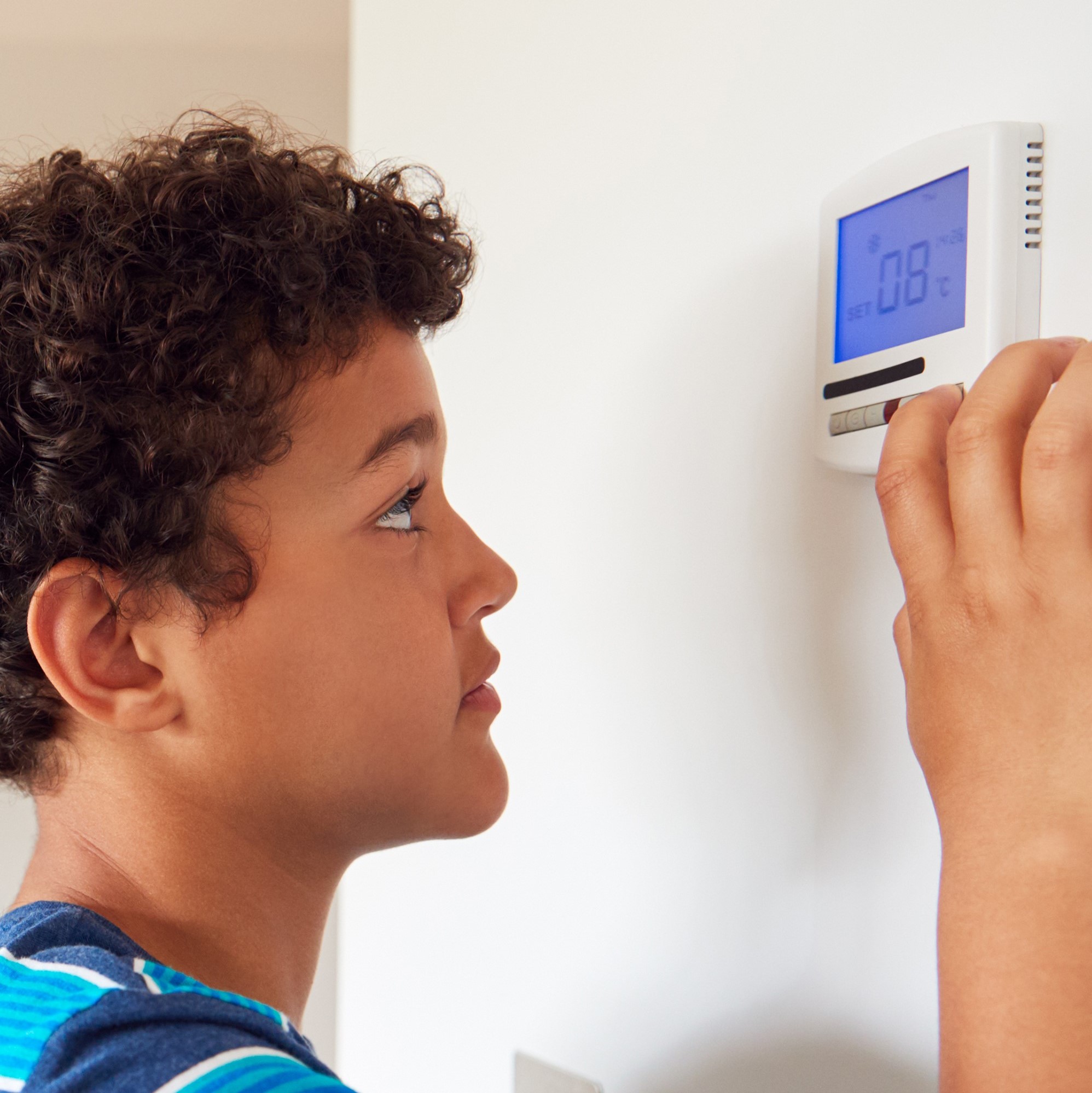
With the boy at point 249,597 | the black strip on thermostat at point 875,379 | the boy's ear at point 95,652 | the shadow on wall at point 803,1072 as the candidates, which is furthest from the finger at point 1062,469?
the boy's ear at point 95,652

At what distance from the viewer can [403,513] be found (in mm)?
562

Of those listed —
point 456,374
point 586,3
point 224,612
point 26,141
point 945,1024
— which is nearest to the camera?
point 945,1024

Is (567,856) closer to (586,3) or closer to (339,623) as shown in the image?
(339,623)

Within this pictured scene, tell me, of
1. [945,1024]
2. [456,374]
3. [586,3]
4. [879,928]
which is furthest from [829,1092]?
[586,3]

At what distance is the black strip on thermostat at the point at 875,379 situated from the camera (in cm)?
47

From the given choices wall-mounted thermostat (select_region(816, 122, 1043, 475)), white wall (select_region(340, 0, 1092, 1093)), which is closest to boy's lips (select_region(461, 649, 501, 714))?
white wall (select_region(340, 0, 1092, 1093))

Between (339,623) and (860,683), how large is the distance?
0.84ft

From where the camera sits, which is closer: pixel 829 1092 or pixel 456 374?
pixel 829 1092

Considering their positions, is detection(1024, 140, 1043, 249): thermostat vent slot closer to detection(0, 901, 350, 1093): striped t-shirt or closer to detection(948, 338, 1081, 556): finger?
detection(948, 338, 1081, 556): finger

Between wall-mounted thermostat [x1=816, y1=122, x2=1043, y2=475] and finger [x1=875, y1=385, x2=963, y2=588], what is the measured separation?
0.03 m

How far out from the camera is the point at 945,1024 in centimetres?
37

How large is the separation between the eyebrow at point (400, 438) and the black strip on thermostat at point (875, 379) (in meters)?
0.20

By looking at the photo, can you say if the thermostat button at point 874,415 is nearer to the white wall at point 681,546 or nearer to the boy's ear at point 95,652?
the white wall at point 681,546

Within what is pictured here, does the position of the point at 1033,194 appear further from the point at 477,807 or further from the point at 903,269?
the point at 477,807
